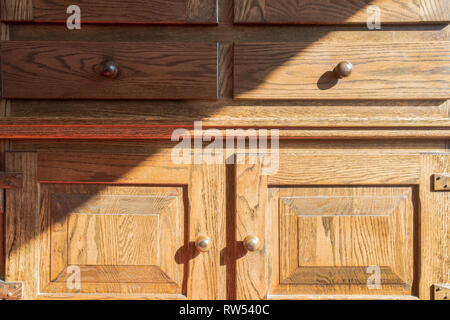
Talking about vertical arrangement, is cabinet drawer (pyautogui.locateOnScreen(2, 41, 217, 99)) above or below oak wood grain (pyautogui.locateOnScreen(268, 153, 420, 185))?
above

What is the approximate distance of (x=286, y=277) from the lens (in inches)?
22.3

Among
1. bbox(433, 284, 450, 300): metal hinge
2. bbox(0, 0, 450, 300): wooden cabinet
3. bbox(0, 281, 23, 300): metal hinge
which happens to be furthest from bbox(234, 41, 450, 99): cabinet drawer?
bbox(0, 281, 23, 300): metal hinge

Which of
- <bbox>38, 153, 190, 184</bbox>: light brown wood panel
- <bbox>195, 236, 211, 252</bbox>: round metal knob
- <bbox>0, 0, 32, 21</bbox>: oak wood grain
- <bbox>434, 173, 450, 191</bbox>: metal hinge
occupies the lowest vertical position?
<bbox>195, 236, 211, 252</bbox>: round metal knob

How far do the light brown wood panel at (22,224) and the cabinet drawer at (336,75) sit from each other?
0.42 meters

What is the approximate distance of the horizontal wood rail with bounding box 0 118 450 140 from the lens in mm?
517

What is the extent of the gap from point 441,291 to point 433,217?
143 mm

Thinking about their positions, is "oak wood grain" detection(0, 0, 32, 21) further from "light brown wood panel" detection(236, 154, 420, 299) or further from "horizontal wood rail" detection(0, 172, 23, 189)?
"light brown wood panel" detection(236, 154, 420, 299)

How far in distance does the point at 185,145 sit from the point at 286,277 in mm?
321

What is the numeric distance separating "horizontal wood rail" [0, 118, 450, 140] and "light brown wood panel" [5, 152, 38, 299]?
5cm

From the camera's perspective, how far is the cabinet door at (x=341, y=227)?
56 centimetres

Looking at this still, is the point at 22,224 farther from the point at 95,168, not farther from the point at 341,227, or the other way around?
the point at 341,227

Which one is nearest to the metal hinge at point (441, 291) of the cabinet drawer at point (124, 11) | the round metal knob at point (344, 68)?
the round metal knob at point (344, 68)
